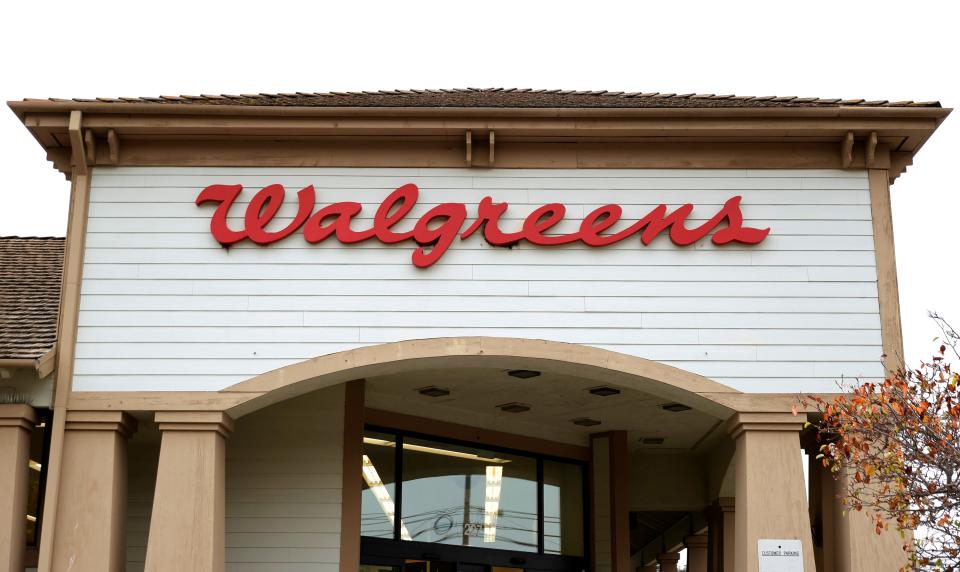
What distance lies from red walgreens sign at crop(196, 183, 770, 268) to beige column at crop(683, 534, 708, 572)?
55.9 ft

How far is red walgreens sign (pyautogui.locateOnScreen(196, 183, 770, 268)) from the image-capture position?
45.8ft

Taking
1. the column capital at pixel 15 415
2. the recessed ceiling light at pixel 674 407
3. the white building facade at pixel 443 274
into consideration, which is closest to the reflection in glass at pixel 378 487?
the white building facade at pixel 443 274

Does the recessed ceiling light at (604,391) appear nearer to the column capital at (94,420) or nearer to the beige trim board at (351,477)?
the beige trim board at (351,477)

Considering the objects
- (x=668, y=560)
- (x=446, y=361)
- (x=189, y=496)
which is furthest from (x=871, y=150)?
(x=668, y=560)

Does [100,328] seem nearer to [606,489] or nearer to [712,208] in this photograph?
[712,208]

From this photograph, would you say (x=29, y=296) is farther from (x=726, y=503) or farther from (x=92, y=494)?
(x=726, y=503)

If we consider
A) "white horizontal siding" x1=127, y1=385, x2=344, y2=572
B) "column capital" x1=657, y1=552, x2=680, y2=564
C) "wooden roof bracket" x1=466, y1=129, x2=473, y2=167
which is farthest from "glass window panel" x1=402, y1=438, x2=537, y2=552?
"column capital" x1=657, y1=552, x2=680, y2=564

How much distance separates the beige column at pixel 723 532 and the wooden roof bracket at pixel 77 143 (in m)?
13.0

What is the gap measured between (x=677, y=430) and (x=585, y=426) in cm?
167

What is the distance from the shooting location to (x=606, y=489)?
20000mm

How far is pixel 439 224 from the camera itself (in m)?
14.2

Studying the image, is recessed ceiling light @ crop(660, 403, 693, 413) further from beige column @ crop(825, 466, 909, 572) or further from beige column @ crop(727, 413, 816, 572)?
beige column @ crop(825, 466, 909, 572)

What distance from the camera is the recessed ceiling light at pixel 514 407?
17953 mm

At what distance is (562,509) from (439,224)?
7.51 meters
